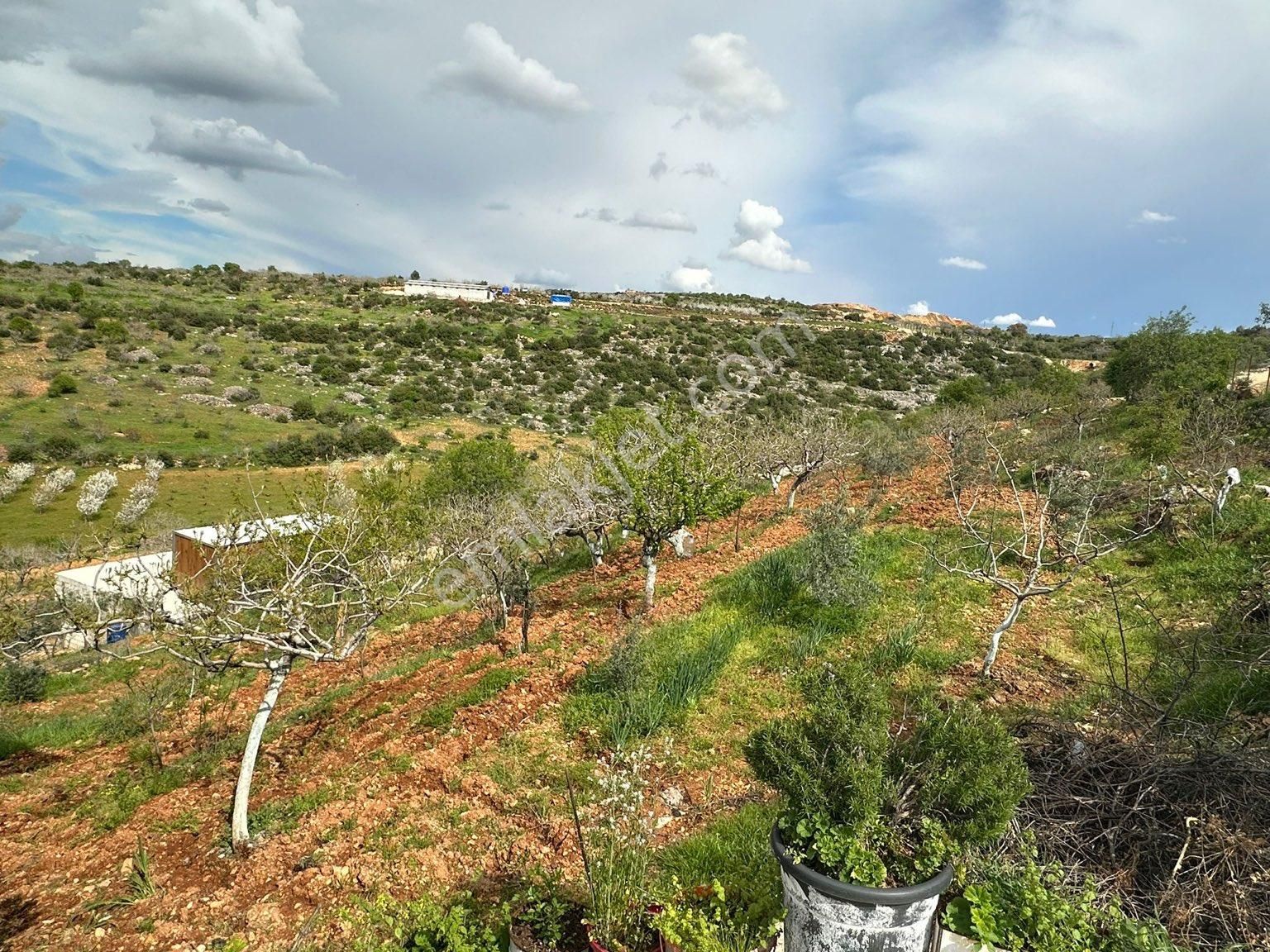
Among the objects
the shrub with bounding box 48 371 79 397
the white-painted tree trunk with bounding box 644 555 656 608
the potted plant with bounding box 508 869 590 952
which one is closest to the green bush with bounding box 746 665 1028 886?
the potted plant with bounding box 508 869 590 952

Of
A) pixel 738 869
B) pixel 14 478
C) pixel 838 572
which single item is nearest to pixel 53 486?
pixel 14 478

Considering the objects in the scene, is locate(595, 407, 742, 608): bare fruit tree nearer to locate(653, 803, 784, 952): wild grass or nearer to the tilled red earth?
the tilled red earth

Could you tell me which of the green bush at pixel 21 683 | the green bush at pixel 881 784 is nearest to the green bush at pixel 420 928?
the green bush at pixel 881 784

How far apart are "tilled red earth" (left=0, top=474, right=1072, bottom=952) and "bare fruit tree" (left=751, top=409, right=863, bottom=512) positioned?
419 inches

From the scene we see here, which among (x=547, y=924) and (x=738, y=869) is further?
(x=738, y=869)

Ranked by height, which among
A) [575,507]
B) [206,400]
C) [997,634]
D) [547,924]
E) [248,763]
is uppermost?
[997,634]

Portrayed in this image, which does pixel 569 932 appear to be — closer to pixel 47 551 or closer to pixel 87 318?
pixel 47 551

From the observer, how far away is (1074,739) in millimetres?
5516

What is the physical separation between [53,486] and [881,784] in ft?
146

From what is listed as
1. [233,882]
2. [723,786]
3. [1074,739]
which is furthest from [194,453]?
[1074,739]

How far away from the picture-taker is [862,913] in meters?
3.33

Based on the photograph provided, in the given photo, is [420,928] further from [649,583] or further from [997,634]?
[649,583]

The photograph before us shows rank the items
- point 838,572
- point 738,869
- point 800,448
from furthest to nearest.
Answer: point 800,448 → point 838,572 → point 738,869

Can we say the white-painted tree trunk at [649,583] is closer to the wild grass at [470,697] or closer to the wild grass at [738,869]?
the wild grass at [470,697]
